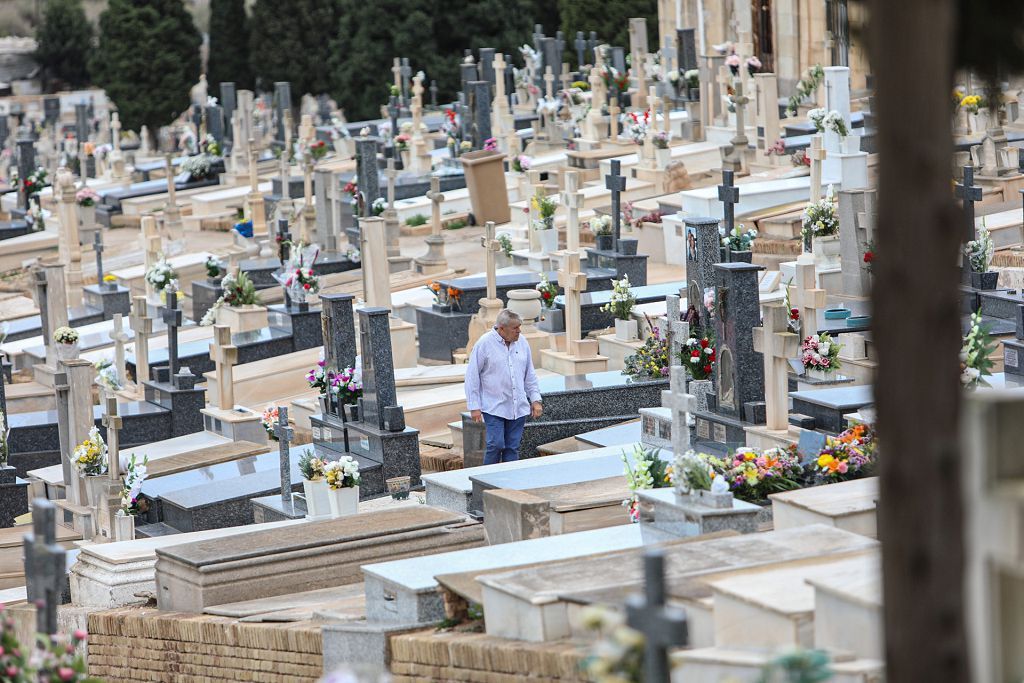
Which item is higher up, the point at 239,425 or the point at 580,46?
the point at 580,46

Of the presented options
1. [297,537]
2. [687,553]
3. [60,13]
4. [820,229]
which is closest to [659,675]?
[687,553]

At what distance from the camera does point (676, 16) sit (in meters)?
31.1

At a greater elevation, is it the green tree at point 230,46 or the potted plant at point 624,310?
the green tree at point 230,46

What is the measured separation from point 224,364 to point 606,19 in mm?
22257

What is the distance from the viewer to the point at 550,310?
621 inches

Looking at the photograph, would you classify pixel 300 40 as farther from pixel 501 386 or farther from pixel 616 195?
pixel 501 386

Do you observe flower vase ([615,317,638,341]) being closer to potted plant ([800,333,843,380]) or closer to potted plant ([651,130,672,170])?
potted plant ([800,333,843,380])

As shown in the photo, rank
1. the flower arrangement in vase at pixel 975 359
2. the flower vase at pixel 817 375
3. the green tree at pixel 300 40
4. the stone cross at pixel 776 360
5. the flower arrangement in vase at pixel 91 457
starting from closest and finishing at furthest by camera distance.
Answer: the flower arrangement in vase at pixel 975 359, the stone cross at pixel 776 360, the flower vase at pixel 817 375, the flower arrangement in vase at pixel 91 457, the green tree at pixel 300 40

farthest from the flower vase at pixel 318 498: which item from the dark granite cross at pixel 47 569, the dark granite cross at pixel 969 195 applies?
the dark granite cross at pixel 969 195

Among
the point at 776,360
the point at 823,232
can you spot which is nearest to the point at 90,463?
the point at 776,360

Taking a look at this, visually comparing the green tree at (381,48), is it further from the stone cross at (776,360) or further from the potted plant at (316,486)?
the stone cross at (776,360)

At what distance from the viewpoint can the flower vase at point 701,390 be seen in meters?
11.2

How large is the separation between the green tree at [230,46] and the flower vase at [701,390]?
105 ft

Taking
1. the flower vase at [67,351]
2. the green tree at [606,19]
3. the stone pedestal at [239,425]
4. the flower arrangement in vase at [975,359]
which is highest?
the green tree at [606,19]
